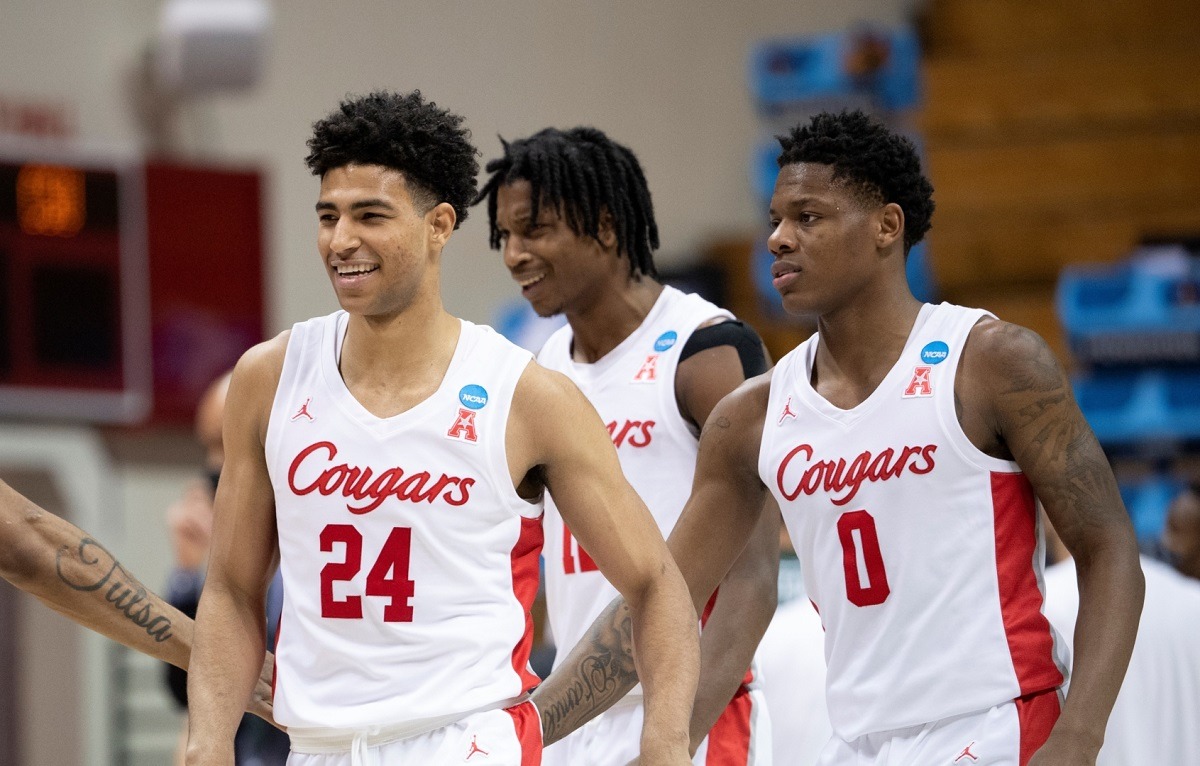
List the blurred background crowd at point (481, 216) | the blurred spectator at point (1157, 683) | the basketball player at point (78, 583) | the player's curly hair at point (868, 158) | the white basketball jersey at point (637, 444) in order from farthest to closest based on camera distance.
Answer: the blurred background crowd at point (481, 216)
the blurred spectator at point (1157, 683)
the white basketball jersey at point (637, 444)
the player's curly hair at point (868, 158)
the basketball player at point (78, 583)

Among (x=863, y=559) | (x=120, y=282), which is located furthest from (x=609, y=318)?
(x=120, y=282)

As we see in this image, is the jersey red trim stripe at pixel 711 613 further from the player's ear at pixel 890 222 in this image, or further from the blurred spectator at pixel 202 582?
the blurred spectator at pixel 202 582

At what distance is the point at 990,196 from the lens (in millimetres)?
12539

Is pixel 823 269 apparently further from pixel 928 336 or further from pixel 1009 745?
pixel 1009 745

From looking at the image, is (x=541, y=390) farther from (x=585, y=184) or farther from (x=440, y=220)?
(x=585, y=184)

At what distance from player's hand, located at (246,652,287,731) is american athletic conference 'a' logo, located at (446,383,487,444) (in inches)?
26.7

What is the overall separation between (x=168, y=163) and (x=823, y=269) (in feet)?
24.8

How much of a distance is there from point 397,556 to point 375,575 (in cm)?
6

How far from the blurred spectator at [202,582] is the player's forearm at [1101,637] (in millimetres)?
3079

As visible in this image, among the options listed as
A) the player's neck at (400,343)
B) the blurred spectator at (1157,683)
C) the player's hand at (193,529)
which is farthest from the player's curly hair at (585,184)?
the player's hand at (193,529)

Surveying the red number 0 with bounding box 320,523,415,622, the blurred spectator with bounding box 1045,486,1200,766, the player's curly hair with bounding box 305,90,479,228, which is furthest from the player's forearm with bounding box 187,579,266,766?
the blurred spectator with bounding box 1045,486,1200,766

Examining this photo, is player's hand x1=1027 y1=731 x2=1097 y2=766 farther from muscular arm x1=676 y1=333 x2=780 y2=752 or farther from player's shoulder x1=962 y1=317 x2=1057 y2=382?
muscular arm x1=676 y1=333 x2=780 y2=752

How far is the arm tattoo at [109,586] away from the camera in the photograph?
150 inches

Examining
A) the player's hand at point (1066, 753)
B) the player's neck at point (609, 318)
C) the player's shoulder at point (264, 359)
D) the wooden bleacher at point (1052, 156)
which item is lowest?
the player's hand at point (1066, 753)
